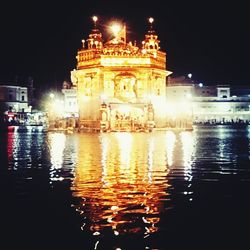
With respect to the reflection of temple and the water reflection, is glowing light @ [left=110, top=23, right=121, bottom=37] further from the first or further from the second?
the water reflection

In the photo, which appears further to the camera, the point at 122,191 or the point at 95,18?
the point at 95,18

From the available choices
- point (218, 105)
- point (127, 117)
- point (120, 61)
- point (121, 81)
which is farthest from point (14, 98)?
point (127, 117)

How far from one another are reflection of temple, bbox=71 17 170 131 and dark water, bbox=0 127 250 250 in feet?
129

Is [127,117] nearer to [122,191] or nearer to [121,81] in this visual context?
[121,81]

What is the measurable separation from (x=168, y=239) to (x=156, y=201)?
9.56 ft

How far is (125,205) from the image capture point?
10328mm

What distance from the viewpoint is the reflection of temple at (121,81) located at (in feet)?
191

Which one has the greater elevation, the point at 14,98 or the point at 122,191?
the point at 14,98

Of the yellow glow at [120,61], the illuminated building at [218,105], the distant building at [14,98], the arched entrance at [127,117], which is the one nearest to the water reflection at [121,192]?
the arched entrance at [127,117]

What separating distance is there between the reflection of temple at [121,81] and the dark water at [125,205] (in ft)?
129

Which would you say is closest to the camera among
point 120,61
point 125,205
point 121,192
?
point 125,205

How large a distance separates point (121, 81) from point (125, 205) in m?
49.7

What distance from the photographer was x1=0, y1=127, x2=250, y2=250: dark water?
7.84 m

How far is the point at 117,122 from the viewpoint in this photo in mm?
54750
